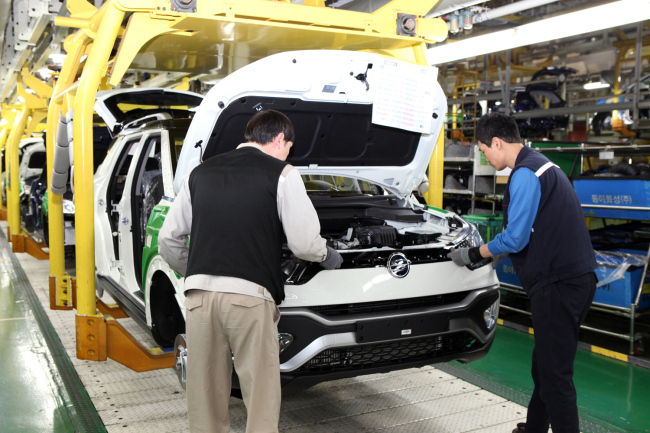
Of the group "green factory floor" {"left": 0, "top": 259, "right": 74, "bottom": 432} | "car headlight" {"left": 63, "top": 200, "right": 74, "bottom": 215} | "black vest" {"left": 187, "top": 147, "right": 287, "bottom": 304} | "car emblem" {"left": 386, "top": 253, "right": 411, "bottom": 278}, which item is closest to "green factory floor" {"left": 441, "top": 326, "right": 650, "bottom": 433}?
"car emblem" {"left": 386, "top": 253, "right": 411, "bottom": 278}

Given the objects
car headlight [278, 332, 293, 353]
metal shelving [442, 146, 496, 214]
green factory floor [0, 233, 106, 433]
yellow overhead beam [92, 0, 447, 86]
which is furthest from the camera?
metal shelving [442, 146, 496, 214]

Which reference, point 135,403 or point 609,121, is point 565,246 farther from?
point 609,121

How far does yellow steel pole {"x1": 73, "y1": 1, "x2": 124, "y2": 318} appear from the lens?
3182 mm

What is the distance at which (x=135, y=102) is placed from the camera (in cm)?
446

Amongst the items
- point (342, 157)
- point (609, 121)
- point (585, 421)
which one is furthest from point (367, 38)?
point (609, 121)

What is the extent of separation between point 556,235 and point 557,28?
2687 millimetres

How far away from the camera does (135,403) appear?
3414mm

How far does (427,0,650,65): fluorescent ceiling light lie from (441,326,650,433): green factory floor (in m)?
2.54

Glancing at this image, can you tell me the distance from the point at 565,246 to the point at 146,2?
2498 millimetres

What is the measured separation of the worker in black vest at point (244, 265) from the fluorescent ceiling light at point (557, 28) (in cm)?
307

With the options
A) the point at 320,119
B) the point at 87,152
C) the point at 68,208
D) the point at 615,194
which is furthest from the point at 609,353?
the point at 68,208

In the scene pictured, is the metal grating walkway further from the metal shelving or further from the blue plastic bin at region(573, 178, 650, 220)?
the metal shelving

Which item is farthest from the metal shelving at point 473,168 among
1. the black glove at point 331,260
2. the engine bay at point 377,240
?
the black glove at point 331,260

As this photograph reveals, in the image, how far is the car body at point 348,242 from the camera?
2525 mm
